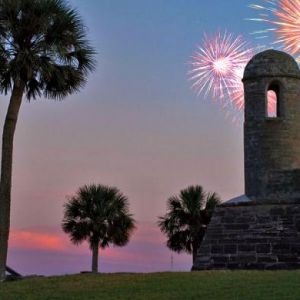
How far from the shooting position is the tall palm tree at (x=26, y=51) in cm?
2266

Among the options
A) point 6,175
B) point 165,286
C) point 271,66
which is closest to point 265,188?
point 271,66

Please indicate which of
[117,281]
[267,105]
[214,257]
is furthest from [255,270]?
[267,105]

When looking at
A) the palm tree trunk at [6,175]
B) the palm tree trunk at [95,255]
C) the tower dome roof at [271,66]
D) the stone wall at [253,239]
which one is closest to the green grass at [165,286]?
the palm tree trunk at [6,175]

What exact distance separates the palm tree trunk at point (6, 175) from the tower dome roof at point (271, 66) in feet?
26.6

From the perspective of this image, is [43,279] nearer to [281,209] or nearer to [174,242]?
[281,209]

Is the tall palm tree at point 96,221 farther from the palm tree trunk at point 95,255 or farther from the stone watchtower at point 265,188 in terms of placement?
the stone watchtower at point 265,188

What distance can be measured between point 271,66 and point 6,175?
9.89 meters

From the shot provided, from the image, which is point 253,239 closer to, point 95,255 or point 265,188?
point 265,188

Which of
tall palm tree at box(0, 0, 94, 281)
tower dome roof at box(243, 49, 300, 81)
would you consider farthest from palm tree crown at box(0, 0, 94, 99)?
tower dome roof at box(243, 49, 300, 81)

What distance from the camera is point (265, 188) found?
2423cm

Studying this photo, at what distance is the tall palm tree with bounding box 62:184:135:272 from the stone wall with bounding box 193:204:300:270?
9.05 metres

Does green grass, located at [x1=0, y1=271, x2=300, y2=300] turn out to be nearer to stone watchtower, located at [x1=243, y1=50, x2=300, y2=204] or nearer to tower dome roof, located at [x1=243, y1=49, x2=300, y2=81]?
stone watchtower, located at [x1=243, y1=50, x2=300, y2=204]

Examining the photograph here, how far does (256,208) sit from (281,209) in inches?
34.4

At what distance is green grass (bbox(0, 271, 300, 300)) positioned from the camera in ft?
54.6
